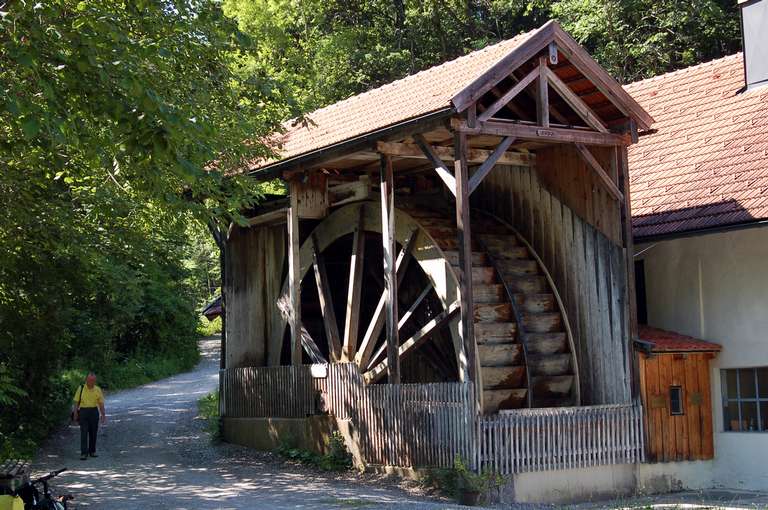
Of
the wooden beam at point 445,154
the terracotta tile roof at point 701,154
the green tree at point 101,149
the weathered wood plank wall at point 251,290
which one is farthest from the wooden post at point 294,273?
the terracotta tile roof at point 701,154

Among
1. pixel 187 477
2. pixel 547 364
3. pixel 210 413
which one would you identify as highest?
pixel 547 364

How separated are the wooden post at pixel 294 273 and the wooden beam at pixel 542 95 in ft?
14.1

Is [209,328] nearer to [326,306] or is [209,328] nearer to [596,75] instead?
[326,306]

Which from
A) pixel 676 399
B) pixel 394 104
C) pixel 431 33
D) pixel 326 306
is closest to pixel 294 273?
pixel 326 306

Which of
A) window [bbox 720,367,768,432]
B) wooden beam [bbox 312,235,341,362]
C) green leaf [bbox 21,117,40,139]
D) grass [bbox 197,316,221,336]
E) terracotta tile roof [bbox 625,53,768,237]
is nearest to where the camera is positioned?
green leaf [bbox 21,117,40,139]

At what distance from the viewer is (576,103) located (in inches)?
549

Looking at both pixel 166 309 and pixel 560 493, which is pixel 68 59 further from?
pixel 166 309

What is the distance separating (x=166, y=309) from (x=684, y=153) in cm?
2085

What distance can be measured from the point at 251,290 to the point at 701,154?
794 centimetres

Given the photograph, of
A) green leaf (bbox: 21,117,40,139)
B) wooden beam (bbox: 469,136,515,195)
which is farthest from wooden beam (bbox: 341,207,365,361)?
green leaf (bbox: 21,117,40,139)

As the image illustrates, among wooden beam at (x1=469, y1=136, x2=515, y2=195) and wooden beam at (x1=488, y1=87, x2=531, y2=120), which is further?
wooden beam at (x1=488, y1=87, x2=531, y2=120)

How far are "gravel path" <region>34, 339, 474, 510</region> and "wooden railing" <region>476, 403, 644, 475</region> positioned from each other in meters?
0.92

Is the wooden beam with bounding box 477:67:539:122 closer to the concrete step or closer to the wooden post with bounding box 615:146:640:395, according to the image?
the wooden post with bounding box 615:146:640:395

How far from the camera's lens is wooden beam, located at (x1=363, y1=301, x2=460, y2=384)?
14344mm
